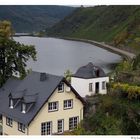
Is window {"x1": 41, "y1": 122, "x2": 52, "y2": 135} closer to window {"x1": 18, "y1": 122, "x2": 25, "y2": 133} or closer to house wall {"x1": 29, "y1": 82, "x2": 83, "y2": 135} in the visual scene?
house wall {"x1": 29, "y1": 82, "x2": 83, "y2": 135}

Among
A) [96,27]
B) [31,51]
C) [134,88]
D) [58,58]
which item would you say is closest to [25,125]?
[58,58]

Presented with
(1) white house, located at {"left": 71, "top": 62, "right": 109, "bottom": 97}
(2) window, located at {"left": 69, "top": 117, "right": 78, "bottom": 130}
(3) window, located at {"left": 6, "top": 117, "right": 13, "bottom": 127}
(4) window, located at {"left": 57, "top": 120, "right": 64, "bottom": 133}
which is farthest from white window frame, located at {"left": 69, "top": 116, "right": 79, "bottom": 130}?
(1) white house, located at {"left": 71, "top": 62, "right": 109, "bottom": 97}

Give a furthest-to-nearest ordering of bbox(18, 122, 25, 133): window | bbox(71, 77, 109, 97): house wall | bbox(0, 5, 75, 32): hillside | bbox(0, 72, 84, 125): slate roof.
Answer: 1. bbox(71, 77, 109, 97): house wall
2. bbox(0, 72, 84, 125): slate roof
3. bbox(18, 122, 25, 133): window
4. bbox(0, 5, 75, 32): hillside

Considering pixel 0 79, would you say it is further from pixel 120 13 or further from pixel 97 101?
pixel 120 13

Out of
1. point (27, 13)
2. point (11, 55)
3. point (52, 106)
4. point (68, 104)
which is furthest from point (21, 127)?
point (11, 55)

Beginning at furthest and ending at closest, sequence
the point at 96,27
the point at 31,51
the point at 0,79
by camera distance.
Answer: the point at 96,27, the point at 31,51, the point at 0,79

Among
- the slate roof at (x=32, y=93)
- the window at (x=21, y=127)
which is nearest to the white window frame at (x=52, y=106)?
the slate roof at (x=32, y=93)
